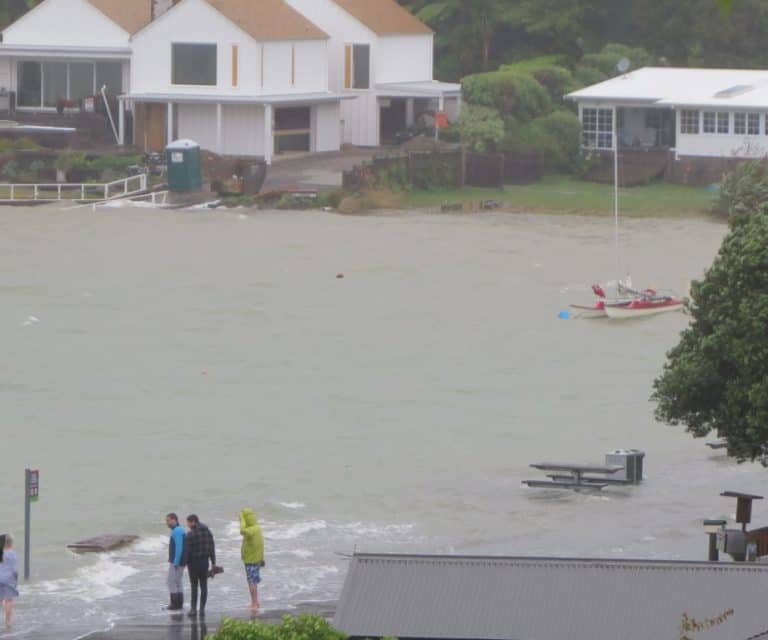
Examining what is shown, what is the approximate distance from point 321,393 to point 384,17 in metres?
38.8

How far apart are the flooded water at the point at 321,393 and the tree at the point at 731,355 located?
1.54 metres

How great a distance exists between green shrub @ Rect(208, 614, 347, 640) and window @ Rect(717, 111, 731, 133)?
175ft

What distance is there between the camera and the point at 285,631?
14156 mm

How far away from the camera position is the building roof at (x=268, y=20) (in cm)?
6769

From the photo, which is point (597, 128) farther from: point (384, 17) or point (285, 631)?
point (285, 631)

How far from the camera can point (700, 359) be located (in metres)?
24.8

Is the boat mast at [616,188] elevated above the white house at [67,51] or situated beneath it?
situated beneath

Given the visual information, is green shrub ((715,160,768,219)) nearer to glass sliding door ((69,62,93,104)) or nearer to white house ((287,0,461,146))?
white house ((287,0,461,146))

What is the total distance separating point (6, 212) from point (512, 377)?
25.6m

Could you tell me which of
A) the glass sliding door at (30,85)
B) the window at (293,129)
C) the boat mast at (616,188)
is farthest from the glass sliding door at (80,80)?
the boat mast at (616,188)

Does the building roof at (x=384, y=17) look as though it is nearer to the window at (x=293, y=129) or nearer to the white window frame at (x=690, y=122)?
the window at (x=293, y=129)

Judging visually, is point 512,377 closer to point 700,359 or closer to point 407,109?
point 700,359

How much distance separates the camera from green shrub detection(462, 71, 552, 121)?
68562 millimetres

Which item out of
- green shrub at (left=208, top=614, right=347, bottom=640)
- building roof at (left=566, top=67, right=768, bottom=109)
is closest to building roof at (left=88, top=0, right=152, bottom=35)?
building roof at (left=566, top=67, right=768, bottom=109)
